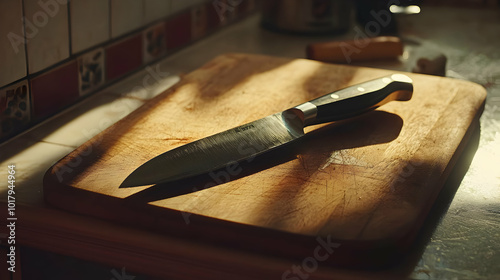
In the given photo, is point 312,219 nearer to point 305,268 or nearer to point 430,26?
point 305,268

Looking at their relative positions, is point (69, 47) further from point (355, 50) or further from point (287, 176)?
point (355, 50)

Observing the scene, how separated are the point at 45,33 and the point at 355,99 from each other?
430 millimetres

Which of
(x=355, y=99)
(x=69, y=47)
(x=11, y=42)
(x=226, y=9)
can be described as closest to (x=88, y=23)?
(x=69, y=47)

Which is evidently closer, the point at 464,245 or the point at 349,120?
the point at 464,245

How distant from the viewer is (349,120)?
866 millimetres

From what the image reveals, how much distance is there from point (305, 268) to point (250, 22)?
992 mm

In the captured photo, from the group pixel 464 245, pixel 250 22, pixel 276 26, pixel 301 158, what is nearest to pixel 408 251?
pixel 464 245

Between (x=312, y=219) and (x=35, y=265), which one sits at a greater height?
(x=312, y=219)

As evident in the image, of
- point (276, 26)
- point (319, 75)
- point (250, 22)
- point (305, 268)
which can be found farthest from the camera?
point (250, 22)

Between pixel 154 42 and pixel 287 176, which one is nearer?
pixel 287 176

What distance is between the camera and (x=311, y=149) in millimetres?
780

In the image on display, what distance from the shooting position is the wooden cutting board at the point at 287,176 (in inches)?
24.6

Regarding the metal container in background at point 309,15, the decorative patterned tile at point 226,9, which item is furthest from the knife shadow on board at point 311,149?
the decorative patterned tile at point 226,9

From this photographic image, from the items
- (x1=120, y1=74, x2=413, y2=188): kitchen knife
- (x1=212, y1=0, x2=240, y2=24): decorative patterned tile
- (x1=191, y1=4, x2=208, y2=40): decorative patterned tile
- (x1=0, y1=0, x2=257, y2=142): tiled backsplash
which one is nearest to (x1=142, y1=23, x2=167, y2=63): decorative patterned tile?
(x1=0, y1=0, x2=257, y2=142): tiled backsplash
